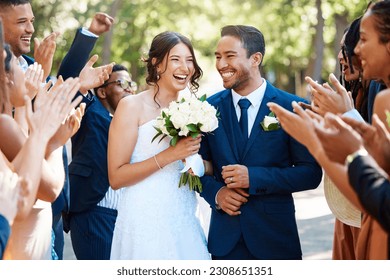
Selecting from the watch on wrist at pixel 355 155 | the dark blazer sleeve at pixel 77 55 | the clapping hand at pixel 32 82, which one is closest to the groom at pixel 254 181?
the clapping hand at pixel 32 82

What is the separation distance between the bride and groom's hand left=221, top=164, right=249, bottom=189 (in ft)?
1.39

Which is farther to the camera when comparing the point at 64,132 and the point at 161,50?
the point at 161,50

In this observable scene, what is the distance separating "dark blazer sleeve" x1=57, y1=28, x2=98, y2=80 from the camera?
248 inches

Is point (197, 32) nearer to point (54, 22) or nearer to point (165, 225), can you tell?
point (54, 22)

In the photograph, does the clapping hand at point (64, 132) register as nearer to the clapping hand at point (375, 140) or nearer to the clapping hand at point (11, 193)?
the clapping hand at point (11, 193)

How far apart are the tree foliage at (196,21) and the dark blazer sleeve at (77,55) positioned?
19284 mm

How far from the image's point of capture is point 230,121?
526 cm

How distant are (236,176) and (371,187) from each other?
6.57ft

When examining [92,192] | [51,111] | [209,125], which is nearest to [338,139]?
[51,111]

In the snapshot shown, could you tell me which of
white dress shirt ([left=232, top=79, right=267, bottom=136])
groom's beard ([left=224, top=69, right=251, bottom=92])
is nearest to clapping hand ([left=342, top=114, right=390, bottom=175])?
white dress shirt ([left=232, top=79, right=267, bottom=136])

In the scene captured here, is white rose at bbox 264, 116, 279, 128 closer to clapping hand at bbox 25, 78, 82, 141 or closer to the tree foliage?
clapping hand at bbox 25, 78, 82, 141

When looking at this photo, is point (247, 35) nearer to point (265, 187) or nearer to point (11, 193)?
point (265, 187)

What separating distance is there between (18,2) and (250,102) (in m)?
2.22

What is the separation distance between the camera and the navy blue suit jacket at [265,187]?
200 inches
